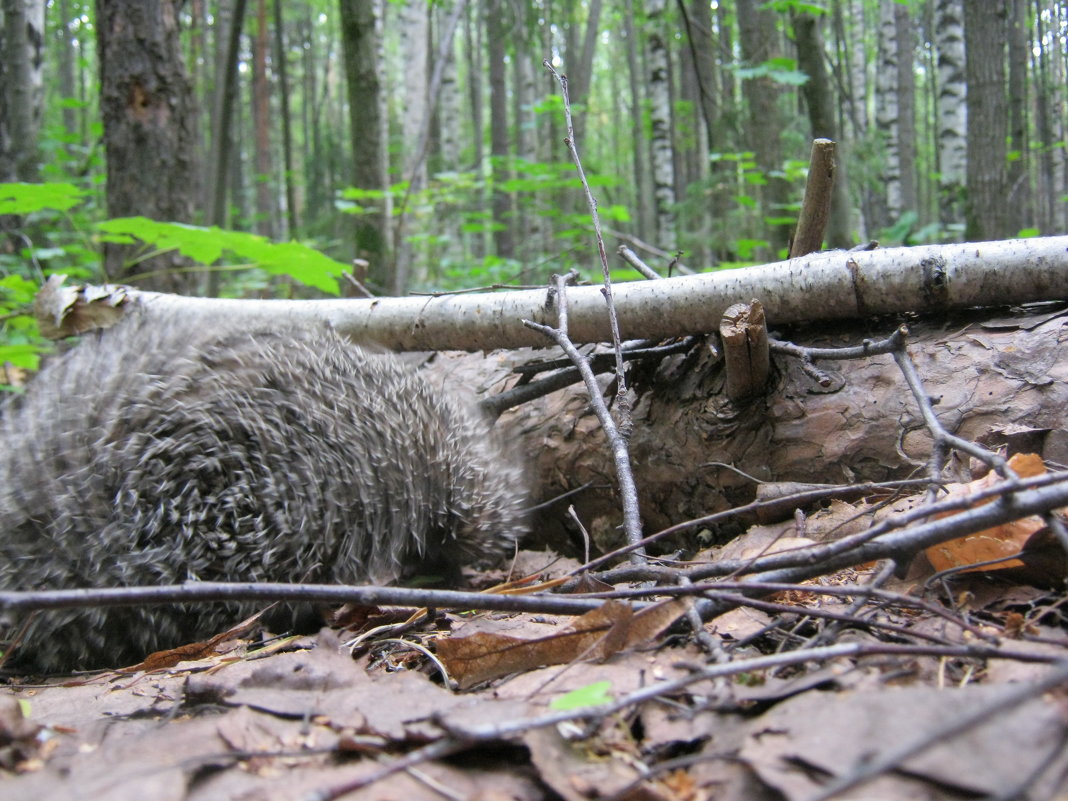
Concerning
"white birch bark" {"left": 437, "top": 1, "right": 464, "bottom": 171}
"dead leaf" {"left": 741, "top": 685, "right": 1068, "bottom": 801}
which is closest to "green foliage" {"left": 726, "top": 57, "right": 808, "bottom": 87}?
"dead leaf" {"left": 741, "top": 685, "right": 1068, "bottom": 801}

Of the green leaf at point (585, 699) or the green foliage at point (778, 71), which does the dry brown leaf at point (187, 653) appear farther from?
the green foliage at point (778, 71)

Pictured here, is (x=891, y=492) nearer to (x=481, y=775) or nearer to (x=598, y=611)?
(x=598, y=611)

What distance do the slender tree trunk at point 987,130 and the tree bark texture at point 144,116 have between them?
6.98 m

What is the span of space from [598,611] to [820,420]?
1.41 meters

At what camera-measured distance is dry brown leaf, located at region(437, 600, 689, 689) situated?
66.6 inches

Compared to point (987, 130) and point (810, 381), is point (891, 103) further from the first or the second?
point (810, 381)

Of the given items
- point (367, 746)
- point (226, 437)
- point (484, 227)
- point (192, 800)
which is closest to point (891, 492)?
point (367, 746)

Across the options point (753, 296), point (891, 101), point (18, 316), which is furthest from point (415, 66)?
point (891, 101)

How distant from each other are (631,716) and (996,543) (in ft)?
3.39

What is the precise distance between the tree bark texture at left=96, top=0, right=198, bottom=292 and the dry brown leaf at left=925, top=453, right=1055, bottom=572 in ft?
15.7

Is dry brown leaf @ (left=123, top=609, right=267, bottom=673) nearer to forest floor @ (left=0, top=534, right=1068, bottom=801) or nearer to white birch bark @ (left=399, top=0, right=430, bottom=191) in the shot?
forest floor @ (left=0, top=534, right=1068, bottom=801)

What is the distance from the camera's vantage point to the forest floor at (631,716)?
3.67ft

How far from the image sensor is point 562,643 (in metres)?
1.78

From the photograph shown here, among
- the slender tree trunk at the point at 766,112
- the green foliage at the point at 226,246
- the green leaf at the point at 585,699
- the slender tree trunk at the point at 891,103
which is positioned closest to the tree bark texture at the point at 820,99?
the slender tree trunk at the point at 766,112
